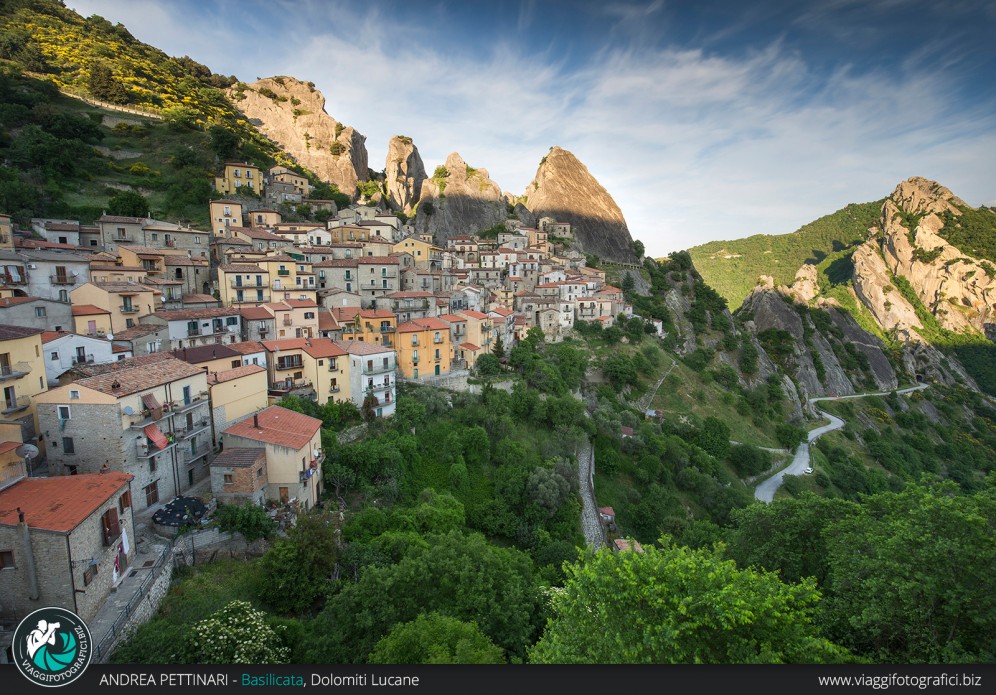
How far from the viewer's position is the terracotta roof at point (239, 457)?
58.1 ft

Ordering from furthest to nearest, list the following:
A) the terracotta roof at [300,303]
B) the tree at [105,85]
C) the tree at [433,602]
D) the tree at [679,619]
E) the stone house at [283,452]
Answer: the tree at [105,85] < the terracotta roof at [300,303] < the stone house at [283,452] < the tree at [433,602] < the tree at [679,619]

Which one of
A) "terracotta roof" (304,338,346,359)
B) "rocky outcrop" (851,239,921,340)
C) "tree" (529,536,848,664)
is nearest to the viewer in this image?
"tree" (529,536,848,664)

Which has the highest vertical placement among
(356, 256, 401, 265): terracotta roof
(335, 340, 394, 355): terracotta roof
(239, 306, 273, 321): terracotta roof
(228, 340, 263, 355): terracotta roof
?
Answer: (356, 256, 401, 265): terracotta roof

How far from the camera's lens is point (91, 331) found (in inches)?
988

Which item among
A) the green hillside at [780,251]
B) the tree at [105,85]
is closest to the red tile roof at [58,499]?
the tree at [105,85]

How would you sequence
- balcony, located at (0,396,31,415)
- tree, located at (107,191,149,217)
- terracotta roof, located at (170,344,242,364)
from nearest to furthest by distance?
balcony, located at (0,396,31,415) → terracotta roof, located at (170,344,242,364) → tree, located at (107,191,149,217)

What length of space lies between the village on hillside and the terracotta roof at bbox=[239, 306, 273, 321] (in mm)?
136

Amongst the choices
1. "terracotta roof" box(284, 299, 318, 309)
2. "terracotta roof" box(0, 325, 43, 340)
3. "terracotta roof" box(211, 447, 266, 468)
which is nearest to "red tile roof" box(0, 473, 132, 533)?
"terracotta roof" box(211, 447, 266, 468)

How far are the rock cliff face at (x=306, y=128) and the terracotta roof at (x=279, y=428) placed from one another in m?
62.2

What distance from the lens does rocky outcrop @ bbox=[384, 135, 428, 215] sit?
267 feet

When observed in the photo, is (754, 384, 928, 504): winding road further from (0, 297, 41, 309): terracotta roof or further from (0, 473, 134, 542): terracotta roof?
(0, 297, 41, 309): terracotta roof

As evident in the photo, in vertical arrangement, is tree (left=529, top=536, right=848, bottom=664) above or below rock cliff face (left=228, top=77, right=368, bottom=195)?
below

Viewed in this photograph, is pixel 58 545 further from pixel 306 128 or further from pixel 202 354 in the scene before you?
pixel 306 128

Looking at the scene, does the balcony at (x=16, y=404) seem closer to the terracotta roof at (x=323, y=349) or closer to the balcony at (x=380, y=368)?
the terracotta roof at (x=323, y=349)
